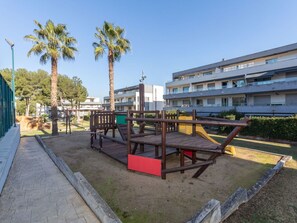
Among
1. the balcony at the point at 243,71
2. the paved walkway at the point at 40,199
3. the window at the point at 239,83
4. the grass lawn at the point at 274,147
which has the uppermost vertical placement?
the balcony at the point at 243,71

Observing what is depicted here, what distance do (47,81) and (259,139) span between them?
3464cm

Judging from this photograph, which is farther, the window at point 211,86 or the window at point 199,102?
the window at point 199,102

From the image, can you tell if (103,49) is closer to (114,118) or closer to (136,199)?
(114,118)

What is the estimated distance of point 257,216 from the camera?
3.04 meters

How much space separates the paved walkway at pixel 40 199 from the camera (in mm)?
2869

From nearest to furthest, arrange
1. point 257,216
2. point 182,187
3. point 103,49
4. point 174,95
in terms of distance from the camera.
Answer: point 257,216 < point 182,187 < point 103,49 < point 174,95

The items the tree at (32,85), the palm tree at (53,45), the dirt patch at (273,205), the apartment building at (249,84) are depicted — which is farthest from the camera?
the tree at (32,85)

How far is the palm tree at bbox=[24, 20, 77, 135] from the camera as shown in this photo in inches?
478

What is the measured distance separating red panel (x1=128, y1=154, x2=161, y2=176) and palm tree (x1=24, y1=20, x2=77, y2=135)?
9559mm

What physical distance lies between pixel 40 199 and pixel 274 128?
527 inches

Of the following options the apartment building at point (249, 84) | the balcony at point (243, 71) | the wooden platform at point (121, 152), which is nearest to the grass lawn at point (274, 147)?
the wooden platform at point (121, 152)

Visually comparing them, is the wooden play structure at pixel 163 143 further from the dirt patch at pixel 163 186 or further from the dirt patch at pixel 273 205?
the dirt patch at pixel 273 205

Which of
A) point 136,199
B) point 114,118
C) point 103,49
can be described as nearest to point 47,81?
point 103,49

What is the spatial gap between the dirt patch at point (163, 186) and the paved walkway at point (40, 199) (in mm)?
570
